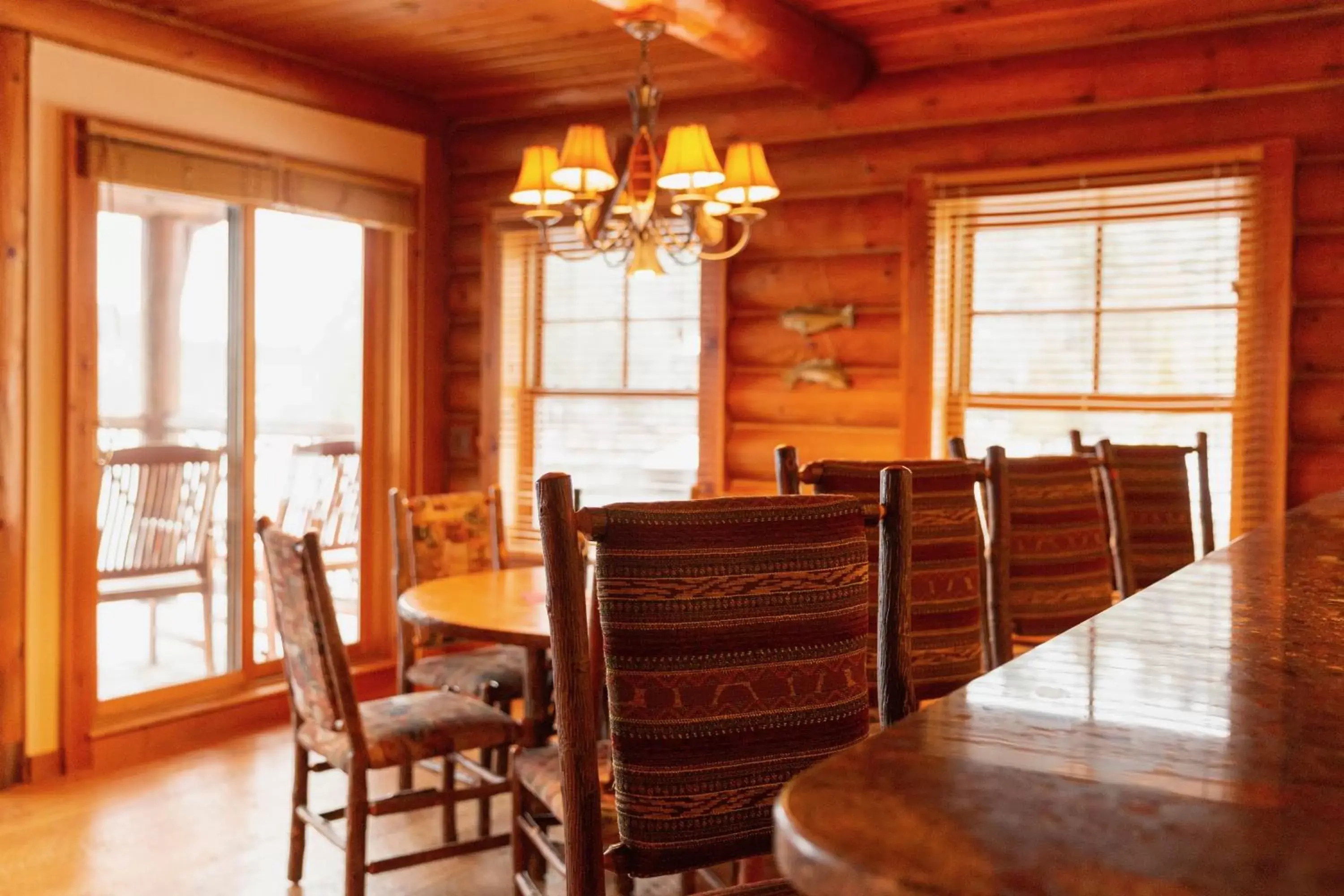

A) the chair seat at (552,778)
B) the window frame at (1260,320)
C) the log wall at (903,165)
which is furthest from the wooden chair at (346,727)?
the window frame at (1260,320)

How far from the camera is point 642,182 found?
331cm

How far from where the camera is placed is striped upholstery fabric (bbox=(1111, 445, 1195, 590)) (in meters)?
3.46

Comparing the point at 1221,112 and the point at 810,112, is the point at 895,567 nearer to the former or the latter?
the point at 1221,112

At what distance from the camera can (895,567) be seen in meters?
1.73

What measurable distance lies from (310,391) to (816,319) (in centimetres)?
219

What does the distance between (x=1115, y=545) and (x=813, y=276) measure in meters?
1.81

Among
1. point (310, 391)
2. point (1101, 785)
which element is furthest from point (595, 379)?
point (1101, 785)

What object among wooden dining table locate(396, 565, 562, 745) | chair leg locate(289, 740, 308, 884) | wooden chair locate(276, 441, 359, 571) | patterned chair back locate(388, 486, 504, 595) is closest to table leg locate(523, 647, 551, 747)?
wooden dining table locate(396, 565, 562, 745)

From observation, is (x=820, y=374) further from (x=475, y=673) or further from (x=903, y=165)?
(x=475, y=673)

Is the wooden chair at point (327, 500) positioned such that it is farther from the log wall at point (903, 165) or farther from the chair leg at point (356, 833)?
the chair leg at point (356, 833)

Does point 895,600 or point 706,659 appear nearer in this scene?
point 706,659

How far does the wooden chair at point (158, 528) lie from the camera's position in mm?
4180

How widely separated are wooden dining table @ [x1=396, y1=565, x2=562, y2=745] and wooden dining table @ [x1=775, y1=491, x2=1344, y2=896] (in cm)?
184

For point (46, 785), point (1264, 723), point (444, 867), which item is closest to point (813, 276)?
point (444, 867)
